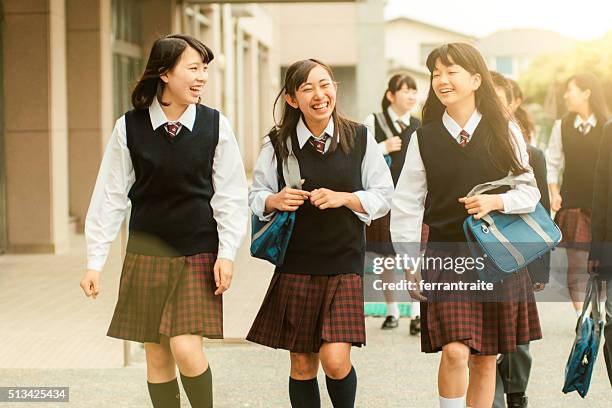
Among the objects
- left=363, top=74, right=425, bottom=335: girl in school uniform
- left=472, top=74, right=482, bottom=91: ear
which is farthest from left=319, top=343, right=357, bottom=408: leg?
left=363, top=74, right=425, bottom=335: girl in school uniform

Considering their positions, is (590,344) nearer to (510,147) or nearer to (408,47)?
(510,147)

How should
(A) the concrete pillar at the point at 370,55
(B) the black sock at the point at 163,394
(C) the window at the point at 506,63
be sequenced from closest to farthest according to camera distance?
(B) the black sock at the point at 163,394 < (A) the concrete pillar at the point at 370,55 < (C) the window at the point at 506,63

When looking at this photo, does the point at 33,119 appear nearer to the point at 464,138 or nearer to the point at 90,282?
the point at 90,282

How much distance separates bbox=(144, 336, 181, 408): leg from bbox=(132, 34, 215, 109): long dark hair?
97cm

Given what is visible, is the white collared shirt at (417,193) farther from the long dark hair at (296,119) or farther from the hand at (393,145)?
the hand at (393,145)

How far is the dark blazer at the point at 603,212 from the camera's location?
511 centimetres

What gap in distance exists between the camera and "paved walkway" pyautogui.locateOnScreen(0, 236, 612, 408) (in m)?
5.90

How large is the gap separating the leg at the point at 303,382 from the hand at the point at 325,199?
0.63m

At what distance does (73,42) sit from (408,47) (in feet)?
188

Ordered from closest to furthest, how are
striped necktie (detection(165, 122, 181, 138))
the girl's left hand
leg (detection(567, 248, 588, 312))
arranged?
the girl's left hand → striped necktie (detection(165, 122, 181, 138)) → leg (detection(567, 248, 588, 312))

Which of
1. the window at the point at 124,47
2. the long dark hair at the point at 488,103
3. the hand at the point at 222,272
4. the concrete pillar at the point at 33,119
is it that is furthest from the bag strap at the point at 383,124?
the window at the point at 124,47

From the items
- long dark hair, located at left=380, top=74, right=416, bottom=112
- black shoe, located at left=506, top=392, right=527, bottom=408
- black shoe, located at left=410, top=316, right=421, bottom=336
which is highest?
long dark hair, located at left=380, top=74, right=416, bottom=112

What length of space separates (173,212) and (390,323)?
3854mm

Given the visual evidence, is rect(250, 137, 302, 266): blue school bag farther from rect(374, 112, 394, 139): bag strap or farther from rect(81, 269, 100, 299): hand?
rect(374, 112, 394, 139): bag strap
